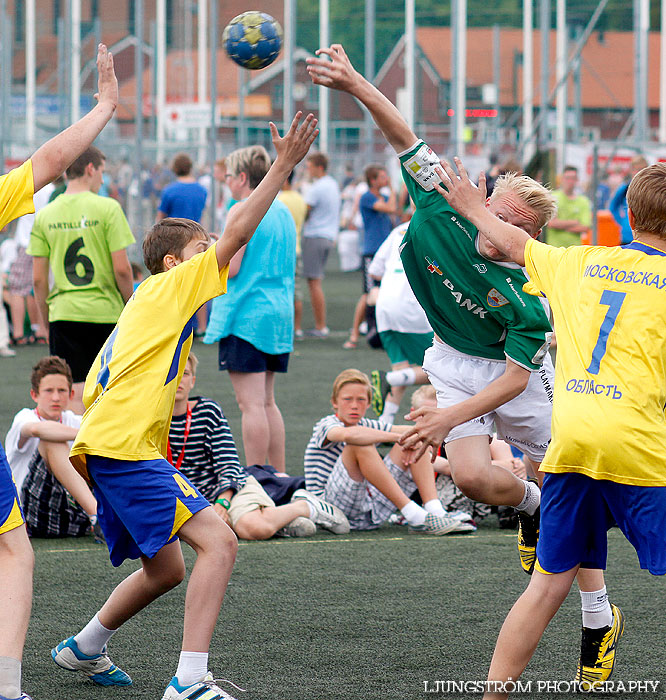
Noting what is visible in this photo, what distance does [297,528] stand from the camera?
646 centimetres

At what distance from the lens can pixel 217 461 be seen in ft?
20.7

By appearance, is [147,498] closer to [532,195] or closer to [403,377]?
[532,195]

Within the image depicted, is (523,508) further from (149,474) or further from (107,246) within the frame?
(107,246)

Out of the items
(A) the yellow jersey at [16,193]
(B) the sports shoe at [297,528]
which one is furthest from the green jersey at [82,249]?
(A) the yellow jersey at [16,193]

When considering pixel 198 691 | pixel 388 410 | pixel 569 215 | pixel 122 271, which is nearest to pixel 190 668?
pixel 198 691

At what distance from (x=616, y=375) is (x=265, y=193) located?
4.21 feet

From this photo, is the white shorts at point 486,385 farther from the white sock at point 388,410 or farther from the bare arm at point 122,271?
the white sock at point 388,410

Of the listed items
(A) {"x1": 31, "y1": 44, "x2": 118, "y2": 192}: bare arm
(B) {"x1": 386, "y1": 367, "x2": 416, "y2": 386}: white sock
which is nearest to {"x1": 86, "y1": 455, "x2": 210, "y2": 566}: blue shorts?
(A) {"x1": 31, "y1": 44, "x2": 118, "y2": 192}: bare arm

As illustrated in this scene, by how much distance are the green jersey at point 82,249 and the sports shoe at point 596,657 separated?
14.3ft

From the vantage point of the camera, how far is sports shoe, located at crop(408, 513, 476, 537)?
6.53 m

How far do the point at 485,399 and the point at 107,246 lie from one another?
386cm

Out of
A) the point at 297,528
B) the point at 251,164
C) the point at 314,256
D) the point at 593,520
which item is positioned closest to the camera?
the point at 593,520

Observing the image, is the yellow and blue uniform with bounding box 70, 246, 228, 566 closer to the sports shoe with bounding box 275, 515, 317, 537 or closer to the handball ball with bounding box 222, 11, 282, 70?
the handball ball with bounding box 222, 11, 282, 70

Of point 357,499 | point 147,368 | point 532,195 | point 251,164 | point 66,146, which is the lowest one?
point 357,499
